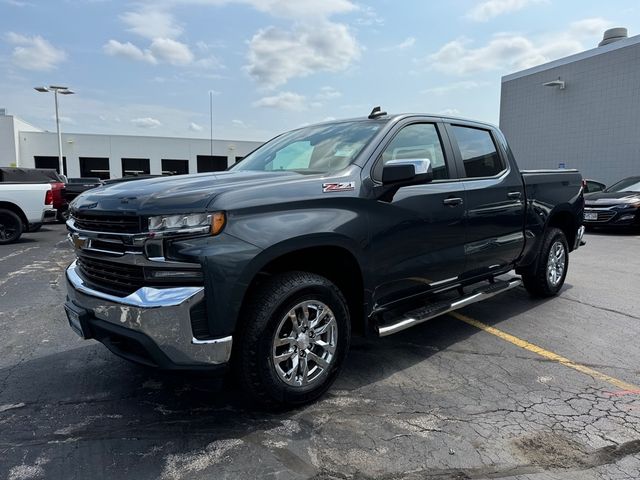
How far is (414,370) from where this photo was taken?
378cm

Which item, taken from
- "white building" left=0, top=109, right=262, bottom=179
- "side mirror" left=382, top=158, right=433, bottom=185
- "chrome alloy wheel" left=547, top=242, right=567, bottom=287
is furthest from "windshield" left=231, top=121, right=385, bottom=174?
"white building" left=0, top=109, right=262, bottom=179

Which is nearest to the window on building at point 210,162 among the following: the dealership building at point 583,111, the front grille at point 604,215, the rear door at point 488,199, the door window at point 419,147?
the dealership building at point 583,111

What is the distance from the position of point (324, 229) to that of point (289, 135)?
193 cm

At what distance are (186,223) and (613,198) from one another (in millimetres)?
12740

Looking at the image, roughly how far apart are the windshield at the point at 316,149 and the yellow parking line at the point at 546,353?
2.32 m

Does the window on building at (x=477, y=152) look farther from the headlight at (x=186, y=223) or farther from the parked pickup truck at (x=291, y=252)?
the headlight at (x=186, y=223)

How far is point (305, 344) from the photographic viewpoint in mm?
3084

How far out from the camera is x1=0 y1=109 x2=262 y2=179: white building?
35.6 metres

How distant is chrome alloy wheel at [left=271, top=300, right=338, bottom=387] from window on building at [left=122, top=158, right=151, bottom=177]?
39.0 m

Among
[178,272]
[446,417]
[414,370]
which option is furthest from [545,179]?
[178,272]

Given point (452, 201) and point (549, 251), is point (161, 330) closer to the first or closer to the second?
point (452, 201)

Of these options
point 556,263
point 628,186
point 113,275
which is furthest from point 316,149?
point 628,186

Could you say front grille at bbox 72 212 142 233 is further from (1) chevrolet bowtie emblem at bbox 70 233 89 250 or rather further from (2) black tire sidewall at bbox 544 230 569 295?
(2) black tire sidewall at bbox 544 230 569 295

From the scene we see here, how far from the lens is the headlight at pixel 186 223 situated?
8.67ft
